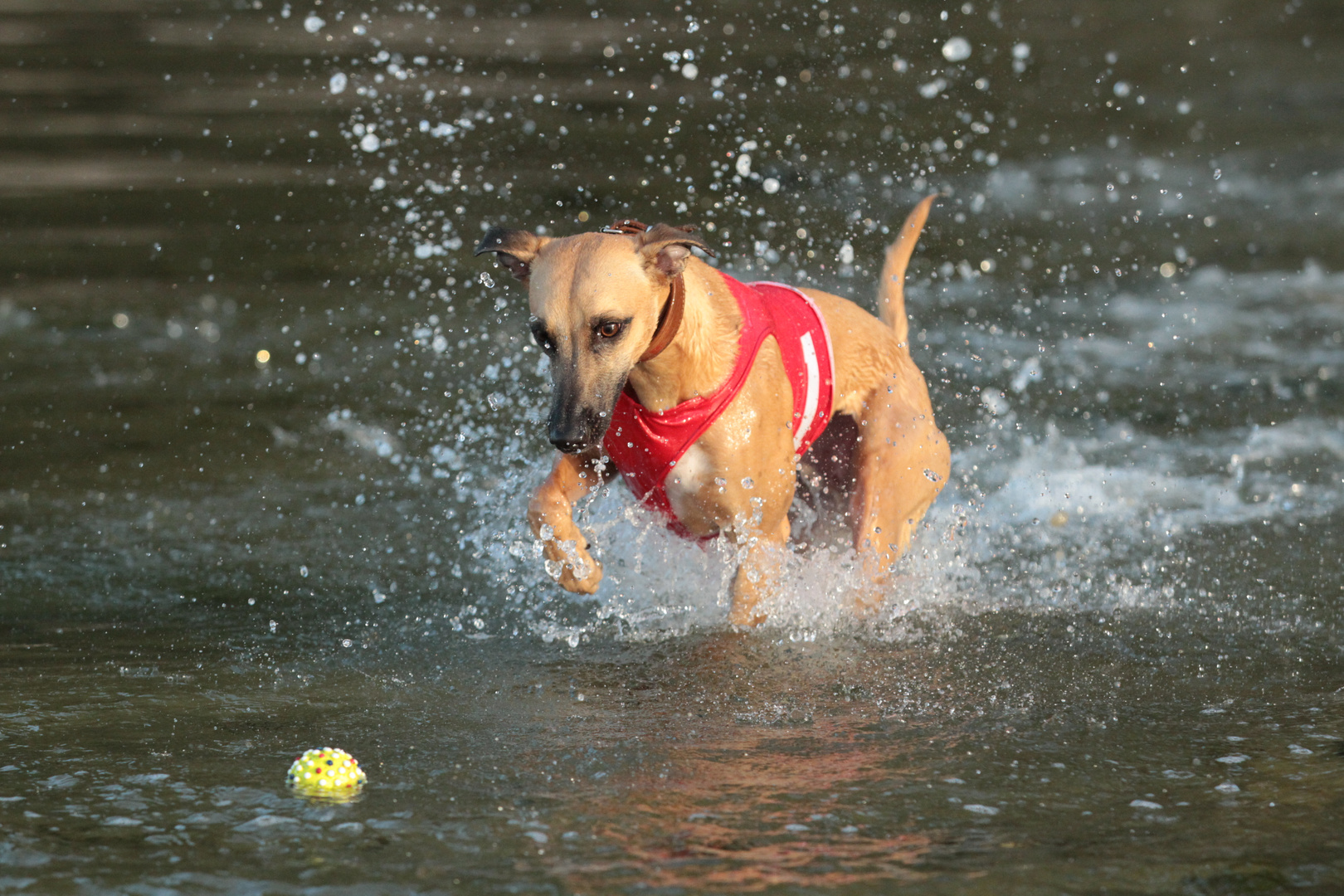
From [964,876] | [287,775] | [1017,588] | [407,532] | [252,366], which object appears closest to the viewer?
[964,876]

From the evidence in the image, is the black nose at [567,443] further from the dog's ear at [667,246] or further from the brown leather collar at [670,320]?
the dog's ear at [667,246]

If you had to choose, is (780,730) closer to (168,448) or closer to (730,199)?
(168,448)

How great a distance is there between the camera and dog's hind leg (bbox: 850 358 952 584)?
5.28 metres

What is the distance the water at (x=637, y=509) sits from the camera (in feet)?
11.4

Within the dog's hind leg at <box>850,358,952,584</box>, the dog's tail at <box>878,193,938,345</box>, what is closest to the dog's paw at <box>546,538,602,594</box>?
the dog's hind leg at <box>850,358,952,584</box>

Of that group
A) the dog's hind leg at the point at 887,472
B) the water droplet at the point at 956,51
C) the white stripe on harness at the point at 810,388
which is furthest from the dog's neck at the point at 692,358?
the water droplet at the point at 956,51

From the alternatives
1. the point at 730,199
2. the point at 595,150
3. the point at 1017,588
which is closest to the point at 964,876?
the point at 1017,588

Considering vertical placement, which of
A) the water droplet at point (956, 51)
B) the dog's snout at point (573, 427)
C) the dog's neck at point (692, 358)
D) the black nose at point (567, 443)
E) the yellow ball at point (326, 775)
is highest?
the water droplet at point (956, 51)

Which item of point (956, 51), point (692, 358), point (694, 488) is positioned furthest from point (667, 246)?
point (956, 51)

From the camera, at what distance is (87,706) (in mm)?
4312

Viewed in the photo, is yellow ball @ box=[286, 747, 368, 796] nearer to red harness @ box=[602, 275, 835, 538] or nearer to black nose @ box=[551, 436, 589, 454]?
black nose @ box=[551, 436, 589, 454]

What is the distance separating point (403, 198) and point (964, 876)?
10.7 m

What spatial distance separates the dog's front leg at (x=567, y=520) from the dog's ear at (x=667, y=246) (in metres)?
0.78

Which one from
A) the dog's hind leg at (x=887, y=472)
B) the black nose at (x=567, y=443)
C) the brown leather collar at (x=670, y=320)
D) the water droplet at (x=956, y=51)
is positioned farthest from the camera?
the water droplet at (x=956, y=51)
